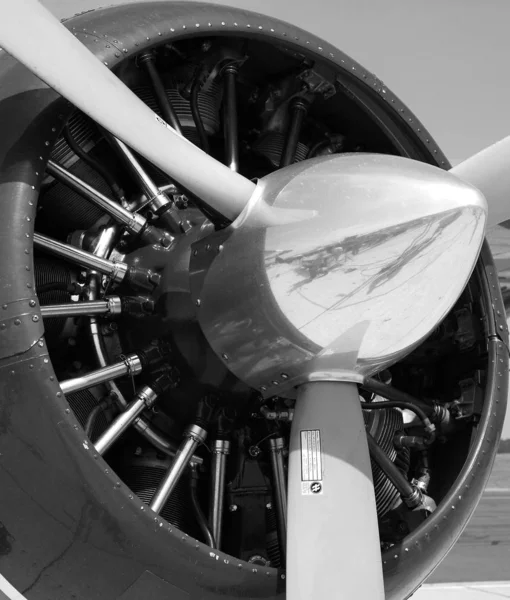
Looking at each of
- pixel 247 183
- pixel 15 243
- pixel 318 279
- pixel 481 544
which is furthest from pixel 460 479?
pixel 481 544

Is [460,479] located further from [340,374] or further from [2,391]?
[2,391]

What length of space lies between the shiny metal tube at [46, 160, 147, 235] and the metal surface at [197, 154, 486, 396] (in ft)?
2.05

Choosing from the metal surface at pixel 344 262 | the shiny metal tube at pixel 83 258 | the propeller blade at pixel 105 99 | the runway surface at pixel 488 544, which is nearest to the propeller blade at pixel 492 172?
the metal surface at pixel 344 262

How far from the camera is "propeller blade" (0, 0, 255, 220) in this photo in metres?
2.69

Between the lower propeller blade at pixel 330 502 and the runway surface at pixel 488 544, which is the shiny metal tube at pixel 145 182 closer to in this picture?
the lower propeller blade at pixel 330 502

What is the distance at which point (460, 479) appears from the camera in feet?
12.4

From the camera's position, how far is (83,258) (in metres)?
3.43

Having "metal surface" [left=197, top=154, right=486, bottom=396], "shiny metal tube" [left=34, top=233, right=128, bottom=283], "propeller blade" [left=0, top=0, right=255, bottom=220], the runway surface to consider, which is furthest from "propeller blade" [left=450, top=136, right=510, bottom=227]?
the runway surface

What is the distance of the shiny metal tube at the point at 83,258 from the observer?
3.34 metres

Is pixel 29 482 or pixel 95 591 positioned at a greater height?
pixel 29 482

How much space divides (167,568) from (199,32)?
80.1 inches

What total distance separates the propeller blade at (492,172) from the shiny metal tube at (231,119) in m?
0.96

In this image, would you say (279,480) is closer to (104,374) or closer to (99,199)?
(104,374)

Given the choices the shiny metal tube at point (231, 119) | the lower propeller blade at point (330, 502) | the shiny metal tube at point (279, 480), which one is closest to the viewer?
the lower propeller blade at point (330, 502)
